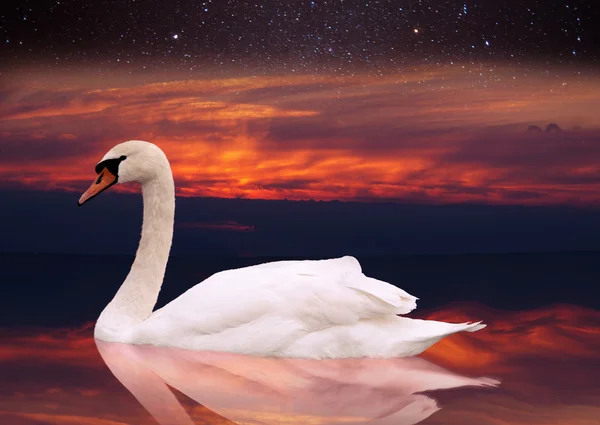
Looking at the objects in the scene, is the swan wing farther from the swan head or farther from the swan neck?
the swan head

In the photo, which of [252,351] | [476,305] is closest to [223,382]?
[252,351]

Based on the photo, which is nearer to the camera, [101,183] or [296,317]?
[296,317]

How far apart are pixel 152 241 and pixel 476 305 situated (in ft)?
13.4

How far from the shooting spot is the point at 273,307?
292 inches

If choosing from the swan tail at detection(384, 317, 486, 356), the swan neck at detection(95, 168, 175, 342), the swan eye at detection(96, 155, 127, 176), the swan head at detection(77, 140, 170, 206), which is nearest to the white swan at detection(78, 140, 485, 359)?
the swan tail at detection(384, 317, 486, 356)

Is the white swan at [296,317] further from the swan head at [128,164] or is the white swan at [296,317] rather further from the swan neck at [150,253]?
the swan head at [128,164]

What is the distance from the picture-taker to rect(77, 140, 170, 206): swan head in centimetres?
830

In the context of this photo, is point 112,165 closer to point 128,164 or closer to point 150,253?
point 128,164

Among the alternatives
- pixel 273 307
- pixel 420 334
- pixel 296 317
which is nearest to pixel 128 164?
pixel 273 307

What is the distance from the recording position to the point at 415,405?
6445 mm

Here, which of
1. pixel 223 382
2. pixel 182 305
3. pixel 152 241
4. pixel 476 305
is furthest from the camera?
pixel 476 305

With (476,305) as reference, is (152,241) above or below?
above

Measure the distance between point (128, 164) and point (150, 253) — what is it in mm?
765

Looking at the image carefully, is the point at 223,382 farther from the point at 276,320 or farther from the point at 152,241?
the point at 152,241
